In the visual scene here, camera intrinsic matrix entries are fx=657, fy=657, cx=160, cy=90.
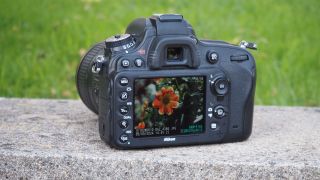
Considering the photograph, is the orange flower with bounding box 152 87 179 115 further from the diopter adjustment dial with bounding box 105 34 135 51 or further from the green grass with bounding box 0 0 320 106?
the green grass with bounding box 0 0 320 106

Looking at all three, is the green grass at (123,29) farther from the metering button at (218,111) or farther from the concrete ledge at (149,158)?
the metering button at (218,111)

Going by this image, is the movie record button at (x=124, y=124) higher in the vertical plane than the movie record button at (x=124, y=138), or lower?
higher

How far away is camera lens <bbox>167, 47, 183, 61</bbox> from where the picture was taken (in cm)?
162

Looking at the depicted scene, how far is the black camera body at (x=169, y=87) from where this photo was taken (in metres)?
1.58

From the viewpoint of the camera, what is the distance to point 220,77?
1.66 m

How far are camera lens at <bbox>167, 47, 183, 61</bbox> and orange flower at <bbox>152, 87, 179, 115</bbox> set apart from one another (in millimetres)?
74

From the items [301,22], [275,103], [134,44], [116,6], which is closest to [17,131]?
[134,44]

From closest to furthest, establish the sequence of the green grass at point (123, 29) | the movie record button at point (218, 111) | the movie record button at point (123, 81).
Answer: the movie record button at point (123, 81) < the movie record button at point (218, 111) < the green grass at point (123, 29)

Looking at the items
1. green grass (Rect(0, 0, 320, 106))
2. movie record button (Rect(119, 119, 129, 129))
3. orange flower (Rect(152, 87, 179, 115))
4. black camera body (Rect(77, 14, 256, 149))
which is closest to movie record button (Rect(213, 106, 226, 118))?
black camera body (Rect(77, 14, 256, 149))

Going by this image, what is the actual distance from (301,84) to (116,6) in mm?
1196

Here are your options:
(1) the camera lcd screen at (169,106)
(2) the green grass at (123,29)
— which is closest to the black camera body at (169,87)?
(1) the camera lcd screen at (169,106)

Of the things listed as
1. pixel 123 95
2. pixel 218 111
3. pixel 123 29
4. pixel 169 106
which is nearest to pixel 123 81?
pixel 123 95

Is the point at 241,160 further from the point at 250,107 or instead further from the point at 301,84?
the point at 301,84

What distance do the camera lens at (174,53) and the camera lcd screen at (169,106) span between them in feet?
0.16
